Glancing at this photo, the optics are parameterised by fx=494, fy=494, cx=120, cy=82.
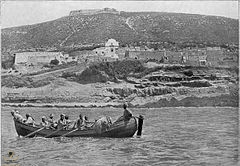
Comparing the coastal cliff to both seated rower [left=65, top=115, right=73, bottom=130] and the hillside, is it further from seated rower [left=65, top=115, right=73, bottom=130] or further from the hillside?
the hillside

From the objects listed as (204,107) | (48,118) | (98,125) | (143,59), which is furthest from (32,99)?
(204,107)

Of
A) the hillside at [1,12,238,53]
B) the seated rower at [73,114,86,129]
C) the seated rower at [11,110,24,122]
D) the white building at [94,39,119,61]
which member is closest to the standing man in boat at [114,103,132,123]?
the seated rower at [73,114,86,129]

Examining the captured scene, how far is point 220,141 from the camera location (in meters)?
8.10

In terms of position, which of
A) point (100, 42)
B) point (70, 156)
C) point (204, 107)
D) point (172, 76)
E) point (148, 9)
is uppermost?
point (148, 9)

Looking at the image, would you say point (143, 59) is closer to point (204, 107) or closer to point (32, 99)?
point (204, 107)

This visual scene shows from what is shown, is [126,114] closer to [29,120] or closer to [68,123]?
[68,123]

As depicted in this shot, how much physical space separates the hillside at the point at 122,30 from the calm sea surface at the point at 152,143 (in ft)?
4.00

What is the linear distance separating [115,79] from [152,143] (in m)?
1.32

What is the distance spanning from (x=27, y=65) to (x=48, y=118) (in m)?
1.02

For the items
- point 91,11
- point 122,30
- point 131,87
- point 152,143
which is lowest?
point 152,143

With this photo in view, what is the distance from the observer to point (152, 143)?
8273 millimetres

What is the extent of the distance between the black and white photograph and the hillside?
0.02 meters

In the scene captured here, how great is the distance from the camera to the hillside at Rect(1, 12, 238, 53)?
8648 mm

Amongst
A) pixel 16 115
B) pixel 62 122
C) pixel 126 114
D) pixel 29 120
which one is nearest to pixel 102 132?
pixel 126 114
